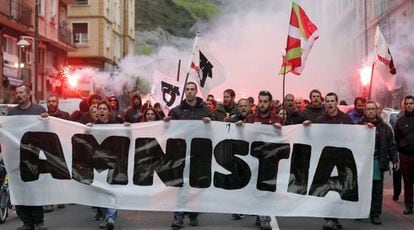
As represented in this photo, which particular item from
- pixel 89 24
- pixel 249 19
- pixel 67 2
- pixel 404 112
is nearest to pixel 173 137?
pixel 404 112

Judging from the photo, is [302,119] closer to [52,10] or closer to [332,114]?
[332,114]

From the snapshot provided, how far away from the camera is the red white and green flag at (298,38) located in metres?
9.39

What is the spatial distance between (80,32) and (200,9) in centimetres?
1900

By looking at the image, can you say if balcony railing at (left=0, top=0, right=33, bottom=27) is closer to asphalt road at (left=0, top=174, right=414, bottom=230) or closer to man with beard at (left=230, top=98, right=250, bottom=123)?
asphalt road at (left=0, top=174, right=414, bottom=230)

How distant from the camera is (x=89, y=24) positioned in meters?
47.9

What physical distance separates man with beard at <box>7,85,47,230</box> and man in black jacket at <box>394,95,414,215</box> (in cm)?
525

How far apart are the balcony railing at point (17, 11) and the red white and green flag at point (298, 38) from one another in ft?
64.4

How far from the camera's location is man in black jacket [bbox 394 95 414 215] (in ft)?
29.6

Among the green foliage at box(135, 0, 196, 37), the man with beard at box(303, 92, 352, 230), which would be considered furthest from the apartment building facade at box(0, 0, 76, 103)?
the man with beard at box(303, 92, 352, 230)

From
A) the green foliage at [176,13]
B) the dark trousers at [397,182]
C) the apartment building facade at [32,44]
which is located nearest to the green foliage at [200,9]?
the green foliage at [176,13]

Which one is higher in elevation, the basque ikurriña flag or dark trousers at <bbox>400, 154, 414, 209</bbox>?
the basque ikurriña flag

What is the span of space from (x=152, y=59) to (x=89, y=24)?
16581 mm

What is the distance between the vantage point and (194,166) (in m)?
8.02

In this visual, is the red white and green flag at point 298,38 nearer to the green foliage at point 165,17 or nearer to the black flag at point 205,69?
the black flag at point 205,69
